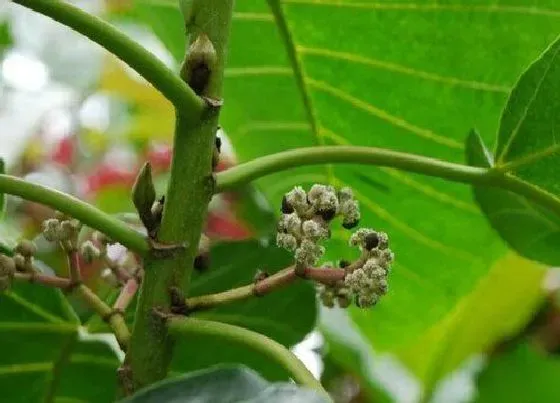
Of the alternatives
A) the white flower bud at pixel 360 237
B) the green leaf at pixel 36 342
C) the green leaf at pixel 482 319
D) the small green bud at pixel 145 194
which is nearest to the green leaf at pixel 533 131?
the white flower bud at pixel 360 237

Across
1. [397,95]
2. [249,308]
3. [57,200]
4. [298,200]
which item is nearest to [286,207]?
[298,200]

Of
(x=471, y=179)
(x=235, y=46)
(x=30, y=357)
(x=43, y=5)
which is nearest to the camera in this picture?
(x=43, y=5)

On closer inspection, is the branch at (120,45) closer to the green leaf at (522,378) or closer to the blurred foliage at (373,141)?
the blurred foliage at (373,141)

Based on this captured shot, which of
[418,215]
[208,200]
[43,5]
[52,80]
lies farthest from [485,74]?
[52,80]

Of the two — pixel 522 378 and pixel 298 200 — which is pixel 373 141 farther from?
pixel 522 378

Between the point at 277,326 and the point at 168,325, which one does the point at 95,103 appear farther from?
the point at 168,325
